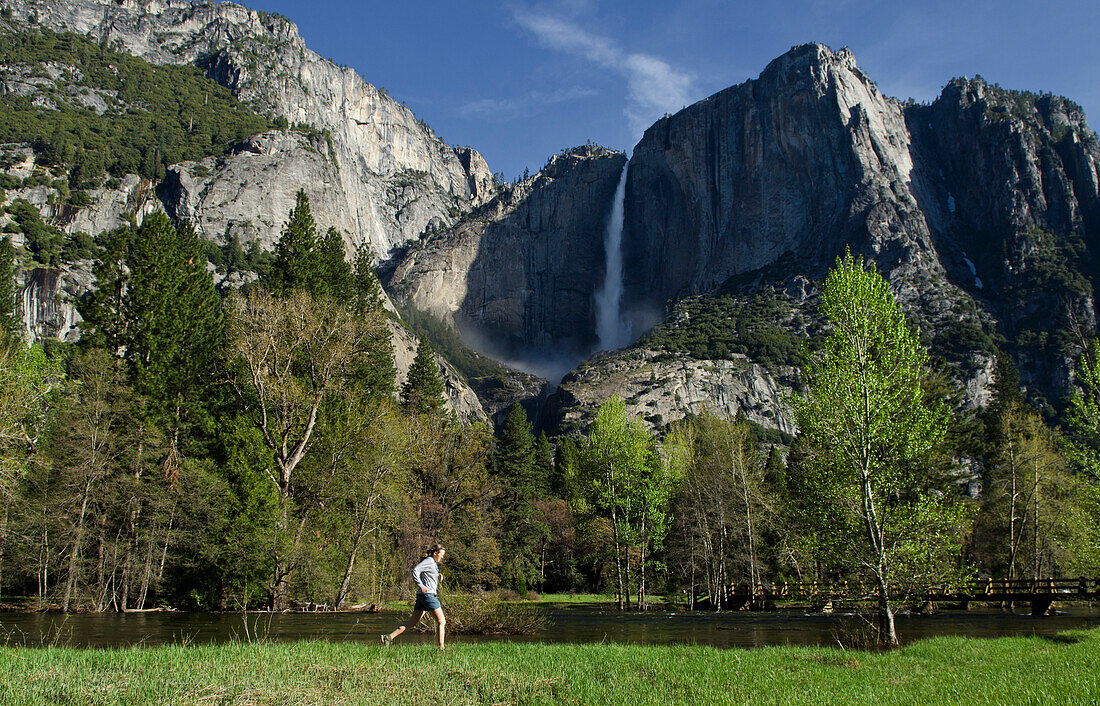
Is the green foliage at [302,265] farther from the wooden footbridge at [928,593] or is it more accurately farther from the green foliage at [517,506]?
the wooden footbridge at [928,593]

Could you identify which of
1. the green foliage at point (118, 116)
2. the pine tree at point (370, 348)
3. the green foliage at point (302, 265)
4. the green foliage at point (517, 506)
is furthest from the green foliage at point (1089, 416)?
the green foliage at point (118, 116)

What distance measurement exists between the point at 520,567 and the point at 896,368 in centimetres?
3744

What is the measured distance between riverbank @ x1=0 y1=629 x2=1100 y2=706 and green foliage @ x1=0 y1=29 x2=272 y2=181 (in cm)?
14618

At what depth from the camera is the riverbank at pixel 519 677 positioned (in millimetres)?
7465

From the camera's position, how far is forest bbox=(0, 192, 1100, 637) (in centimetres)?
1884

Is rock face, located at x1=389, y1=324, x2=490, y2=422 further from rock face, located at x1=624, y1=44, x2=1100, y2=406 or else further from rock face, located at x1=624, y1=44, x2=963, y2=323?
rock face, located at x1=624, y1=44, x2=1100, y2=406

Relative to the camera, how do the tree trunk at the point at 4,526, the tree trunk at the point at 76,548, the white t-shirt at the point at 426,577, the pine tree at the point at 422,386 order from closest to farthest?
the white t-shirt at the point at 426,577 < the tree trunk at the point at 4,526 < the tree trunk at the point at 76,548 < the pine tree at the point at 422,386

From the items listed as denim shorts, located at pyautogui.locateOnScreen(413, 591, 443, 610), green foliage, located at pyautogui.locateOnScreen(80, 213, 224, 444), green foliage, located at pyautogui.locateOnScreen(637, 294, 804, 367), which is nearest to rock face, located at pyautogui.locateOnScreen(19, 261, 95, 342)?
green foliage, located at pyautogui.locateOnScreen(80, 213, 224, 444)

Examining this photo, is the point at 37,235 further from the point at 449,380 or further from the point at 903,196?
the point at 903,196

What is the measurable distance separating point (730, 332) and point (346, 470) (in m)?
116

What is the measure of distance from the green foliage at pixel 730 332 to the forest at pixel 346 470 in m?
79.7

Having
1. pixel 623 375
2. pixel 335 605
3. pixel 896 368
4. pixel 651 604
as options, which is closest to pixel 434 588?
pixel 896 368

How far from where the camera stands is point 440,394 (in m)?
60.1

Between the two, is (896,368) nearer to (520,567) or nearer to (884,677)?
(884,677)
